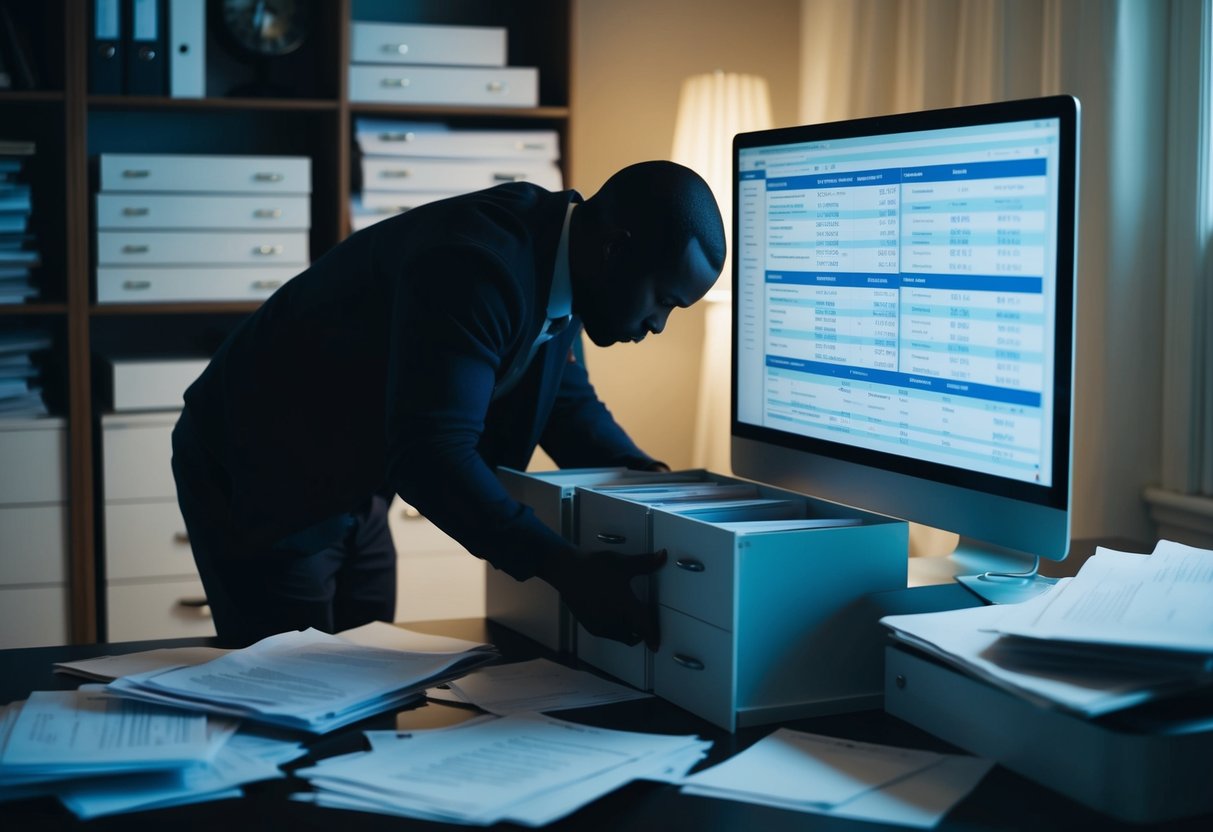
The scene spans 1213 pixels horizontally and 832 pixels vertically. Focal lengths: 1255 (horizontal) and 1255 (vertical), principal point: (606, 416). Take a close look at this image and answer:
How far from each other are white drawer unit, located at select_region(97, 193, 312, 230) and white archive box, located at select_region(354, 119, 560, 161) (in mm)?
219

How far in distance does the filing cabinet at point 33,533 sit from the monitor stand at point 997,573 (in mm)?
2139

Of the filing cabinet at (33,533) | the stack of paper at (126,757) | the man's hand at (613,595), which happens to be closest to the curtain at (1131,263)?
the man's hand at (613,595)

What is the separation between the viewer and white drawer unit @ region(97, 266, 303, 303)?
A: 2.81 metres

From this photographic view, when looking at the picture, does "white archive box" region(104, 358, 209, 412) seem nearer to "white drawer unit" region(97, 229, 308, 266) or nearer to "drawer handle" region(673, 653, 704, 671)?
"white drawer unit" region(97, 229, 308, 266)

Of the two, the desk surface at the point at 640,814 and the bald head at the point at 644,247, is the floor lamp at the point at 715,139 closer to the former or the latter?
the bald head at the point at 644,247

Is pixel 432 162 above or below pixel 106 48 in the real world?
below

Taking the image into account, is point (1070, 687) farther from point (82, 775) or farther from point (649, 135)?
point (649, 135)

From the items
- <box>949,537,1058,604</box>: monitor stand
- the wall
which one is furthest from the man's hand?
the wall

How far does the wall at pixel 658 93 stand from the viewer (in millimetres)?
3447

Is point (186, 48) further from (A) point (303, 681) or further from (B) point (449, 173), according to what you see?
(A) point (303, 681)

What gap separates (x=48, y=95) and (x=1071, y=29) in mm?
2111

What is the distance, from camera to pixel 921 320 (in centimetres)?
126

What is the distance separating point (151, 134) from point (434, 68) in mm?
774

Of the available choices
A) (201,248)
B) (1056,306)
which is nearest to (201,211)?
(201,248)
